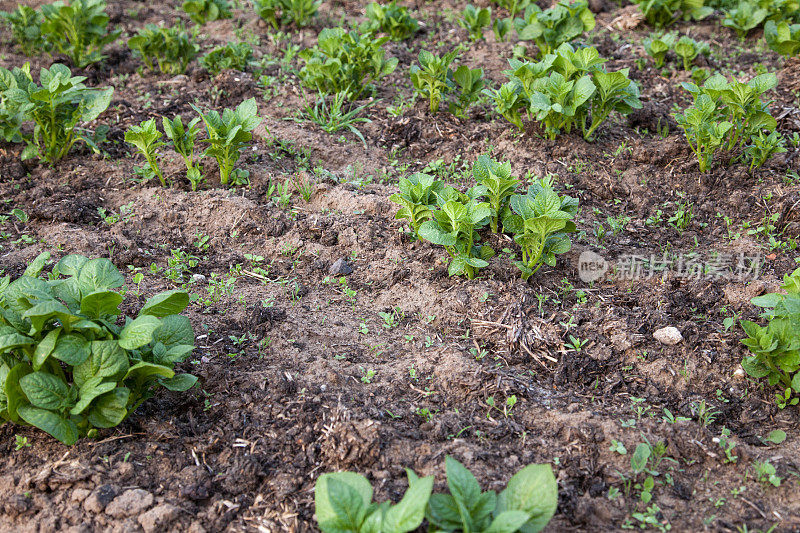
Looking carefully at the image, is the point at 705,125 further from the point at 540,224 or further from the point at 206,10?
the point at 206,10

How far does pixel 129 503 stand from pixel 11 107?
2666mm

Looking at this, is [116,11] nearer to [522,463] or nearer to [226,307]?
[226,307]

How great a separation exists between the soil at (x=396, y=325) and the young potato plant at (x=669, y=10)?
3.27ft

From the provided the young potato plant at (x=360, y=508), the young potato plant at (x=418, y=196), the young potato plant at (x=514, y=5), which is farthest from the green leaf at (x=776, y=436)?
the young potato plant at (x=514, y=5)

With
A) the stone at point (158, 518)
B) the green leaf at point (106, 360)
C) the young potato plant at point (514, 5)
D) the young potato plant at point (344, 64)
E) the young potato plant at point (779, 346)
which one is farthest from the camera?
the young potato plant at point (514, 5)

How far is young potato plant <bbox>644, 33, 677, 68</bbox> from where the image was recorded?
5.02 metres

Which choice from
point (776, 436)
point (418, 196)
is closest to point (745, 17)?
point (418, 196)

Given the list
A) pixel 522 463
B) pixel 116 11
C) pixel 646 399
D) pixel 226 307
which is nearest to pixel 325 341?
pixel 226 307

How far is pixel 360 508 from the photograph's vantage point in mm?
1932

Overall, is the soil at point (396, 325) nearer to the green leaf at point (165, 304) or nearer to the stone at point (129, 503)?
the stone at point (129, 503)

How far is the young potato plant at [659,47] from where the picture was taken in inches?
197

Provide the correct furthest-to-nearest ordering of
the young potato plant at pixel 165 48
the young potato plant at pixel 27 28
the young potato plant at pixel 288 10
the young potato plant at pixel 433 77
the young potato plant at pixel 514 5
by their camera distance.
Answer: the young potato plant at pixel 514 5 → the young potato plant at pixel 288 10 → the young potato plant at pixel 27 28 → the young potato plant at pixel 165 48 → the young potato plant at pixel 433 77

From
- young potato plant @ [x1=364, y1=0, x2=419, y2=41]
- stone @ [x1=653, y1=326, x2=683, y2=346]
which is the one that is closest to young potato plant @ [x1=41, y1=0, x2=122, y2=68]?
young potato plant @ [x1=364, y1=0, x2=419, y2=41]

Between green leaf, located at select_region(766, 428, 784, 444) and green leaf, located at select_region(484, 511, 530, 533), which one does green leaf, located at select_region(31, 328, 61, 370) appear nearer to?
green leaf, located at select_region(484, 511, 530, 533)
